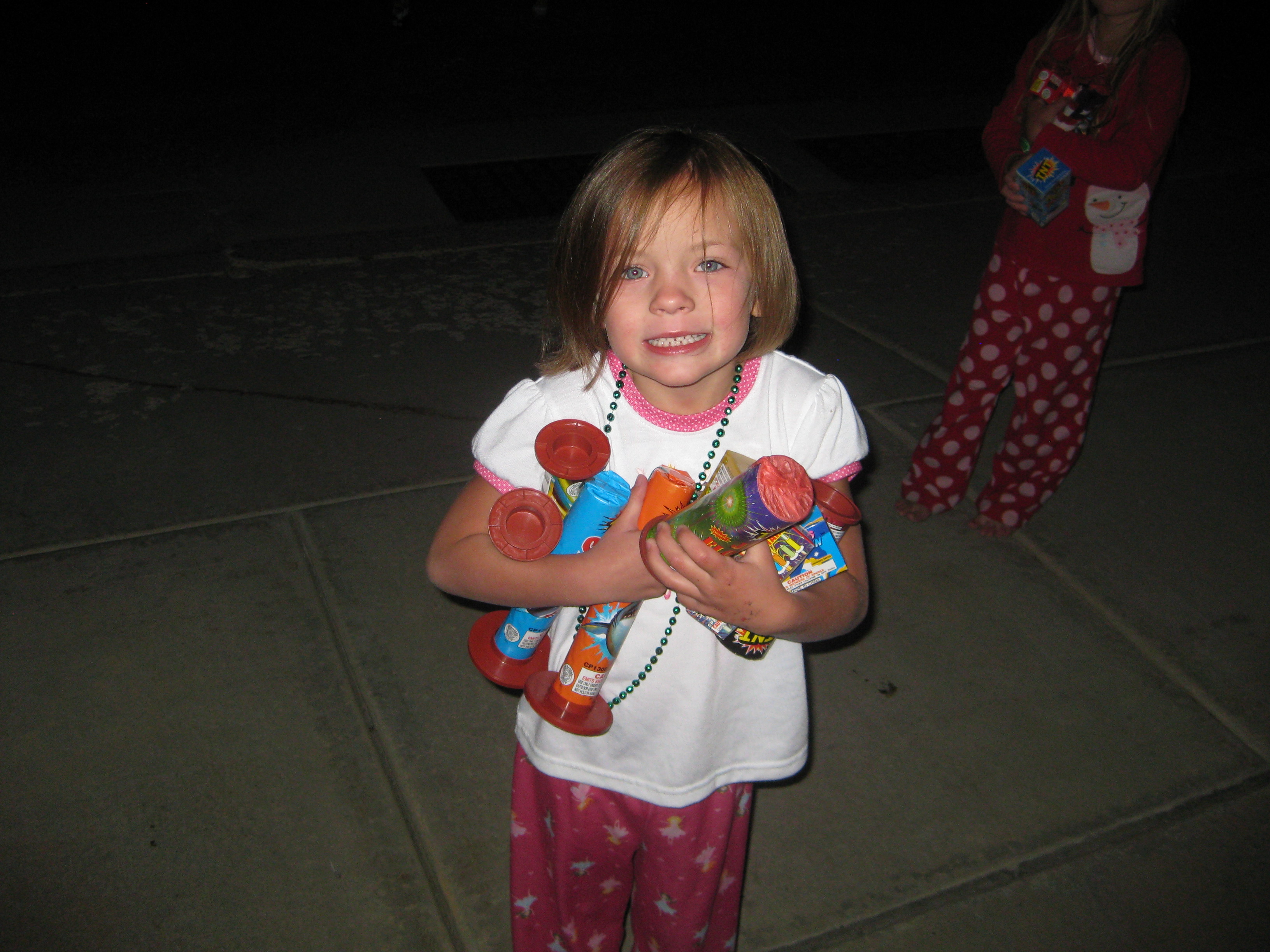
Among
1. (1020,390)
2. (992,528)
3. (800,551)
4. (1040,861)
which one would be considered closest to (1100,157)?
(1020,390)

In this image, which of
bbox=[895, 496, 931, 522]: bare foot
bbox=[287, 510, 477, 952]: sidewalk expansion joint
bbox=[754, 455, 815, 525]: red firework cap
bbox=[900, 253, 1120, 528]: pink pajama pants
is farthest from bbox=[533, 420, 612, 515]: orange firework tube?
bbox=[895, 496, 931, 522]: bare foot

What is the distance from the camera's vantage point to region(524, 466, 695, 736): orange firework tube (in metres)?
1.41

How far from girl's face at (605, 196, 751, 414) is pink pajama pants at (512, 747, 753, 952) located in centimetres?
70

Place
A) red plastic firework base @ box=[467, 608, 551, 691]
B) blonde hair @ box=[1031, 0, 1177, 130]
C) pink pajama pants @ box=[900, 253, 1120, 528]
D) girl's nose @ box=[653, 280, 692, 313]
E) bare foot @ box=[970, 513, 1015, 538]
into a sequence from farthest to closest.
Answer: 1. bare foot @ box=[970, 513, 1015, 538]
2. pink pajama pants @ box=[900, 253, 1120, 528]
3. blonde hair @ box=[1031, 0, 1177, 130]
4. red plastic firework base @ box=[467, 608, 551, 691]
5. girl's nose @ box=[653, 280, 692, 313]

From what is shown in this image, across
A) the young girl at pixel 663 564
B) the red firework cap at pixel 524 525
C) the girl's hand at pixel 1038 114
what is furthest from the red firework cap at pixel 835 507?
the girl's hand at pixel 1038 114

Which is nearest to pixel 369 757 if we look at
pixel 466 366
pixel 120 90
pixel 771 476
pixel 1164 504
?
pixel 771 476

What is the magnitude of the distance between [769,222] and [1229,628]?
2.16 meters

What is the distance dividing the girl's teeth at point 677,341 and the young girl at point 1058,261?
1741mm

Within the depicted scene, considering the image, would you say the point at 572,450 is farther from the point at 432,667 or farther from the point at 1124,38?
the point at 1124,38

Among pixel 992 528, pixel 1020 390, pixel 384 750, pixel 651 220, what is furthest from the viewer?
pixel 992 528

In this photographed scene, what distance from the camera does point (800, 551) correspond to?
1.27 meters

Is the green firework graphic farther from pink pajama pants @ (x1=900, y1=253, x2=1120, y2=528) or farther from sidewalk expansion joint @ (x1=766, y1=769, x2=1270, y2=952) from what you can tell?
pink pajama pants @ (x1=900, y1=253, x2=1120, y2=528)

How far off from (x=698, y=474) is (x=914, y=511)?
1.89m

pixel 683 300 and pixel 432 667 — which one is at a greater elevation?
pixel 683 300
